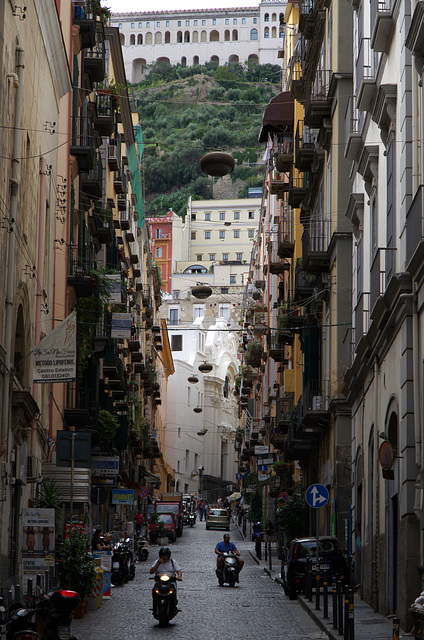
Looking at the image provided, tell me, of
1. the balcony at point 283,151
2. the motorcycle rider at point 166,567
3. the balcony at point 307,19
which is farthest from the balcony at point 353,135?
the balcony at point 283,151

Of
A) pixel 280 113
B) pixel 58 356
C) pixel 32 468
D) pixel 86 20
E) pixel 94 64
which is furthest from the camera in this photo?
pixel 280 113

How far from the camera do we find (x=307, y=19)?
109 ft

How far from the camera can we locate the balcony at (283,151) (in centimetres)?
4106

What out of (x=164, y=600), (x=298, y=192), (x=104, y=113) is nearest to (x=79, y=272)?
(x=104, y=113)

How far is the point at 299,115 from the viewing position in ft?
137

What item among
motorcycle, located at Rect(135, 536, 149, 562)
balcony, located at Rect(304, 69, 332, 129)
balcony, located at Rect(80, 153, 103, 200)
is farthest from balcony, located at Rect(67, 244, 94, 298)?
motorcycle, located at Rect(135, 536, 149, 562)

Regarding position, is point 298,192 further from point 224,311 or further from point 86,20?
point 224,311

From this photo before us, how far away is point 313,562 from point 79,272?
10639 mm

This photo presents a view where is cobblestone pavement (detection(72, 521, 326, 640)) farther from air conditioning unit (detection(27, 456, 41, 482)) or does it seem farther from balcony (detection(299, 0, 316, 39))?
balcony (detection(299, 0, 316, 39))

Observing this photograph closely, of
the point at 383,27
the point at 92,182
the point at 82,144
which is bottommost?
the point at 383,27

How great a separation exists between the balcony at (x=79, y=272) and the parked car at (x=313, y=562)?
939 cm

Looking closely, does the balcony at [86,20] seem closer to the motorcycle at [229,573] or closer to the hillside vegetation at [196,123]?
the motorcycle at [229,573]

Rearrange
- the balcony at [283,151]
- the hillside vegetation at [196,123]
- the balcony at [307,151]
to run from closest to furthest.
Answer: the balcony at [307,151] < the balcony at [283,151] < the hillside vegetation at [196,123]

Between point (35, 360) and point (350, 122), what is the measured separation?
31.5ft
